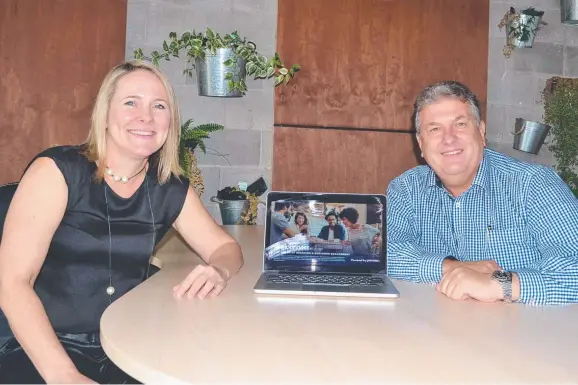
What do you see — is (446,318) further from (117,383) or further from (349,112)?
(349,112)

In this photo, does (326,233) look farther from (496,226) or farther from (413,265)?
(496,226)

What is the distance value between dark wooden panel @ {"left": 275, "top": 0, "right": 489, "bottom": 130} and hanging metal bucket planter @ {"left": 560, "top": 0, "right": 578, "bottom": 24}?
19.1 inches

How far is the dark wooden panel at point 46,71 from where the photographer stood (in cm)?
290

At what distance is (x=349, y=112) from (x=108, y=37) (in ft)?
4.97

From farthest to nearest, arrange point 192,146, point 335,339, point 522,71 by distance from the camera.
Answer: point 522,71 → point 192,146 → point 335,339

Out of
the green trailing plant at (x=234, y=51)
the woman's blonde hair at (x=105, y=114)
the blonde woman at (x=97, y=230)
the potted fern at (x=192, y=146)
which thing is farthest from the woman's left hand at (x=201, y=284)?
the green trailing plant at (x=234, y=51)

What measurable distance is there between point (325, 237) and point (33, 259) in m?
0.69

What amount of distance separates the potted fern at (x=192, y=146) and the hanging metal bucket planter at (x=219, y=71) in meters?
0.21

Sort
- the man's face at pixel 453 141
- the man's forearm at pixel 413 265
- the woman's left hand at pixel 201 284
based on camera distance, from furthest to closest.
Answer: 1. the man's face at pixel 453 141
2. the man's forearm at pixel 413 265
3. the woman's left hand at pixel 201 284

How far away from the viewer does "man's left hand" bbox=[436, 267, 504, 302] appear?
1.17 m

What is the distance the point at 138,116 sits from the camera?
4.64 feet

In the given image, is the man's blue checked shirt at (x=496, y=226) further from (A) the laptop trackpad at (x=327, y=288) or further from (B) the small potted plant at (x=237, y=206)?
(B) the small potted plant at (x=237, y=206)

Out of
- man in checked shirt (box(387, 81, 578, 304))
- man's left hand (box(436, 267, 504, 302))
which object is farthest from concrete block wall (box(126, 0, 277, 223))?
man's left hand (box(436, 267, 504, 302))

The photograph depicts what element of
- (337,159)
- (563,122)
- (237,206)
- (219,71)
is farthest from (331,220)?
(563,122)
